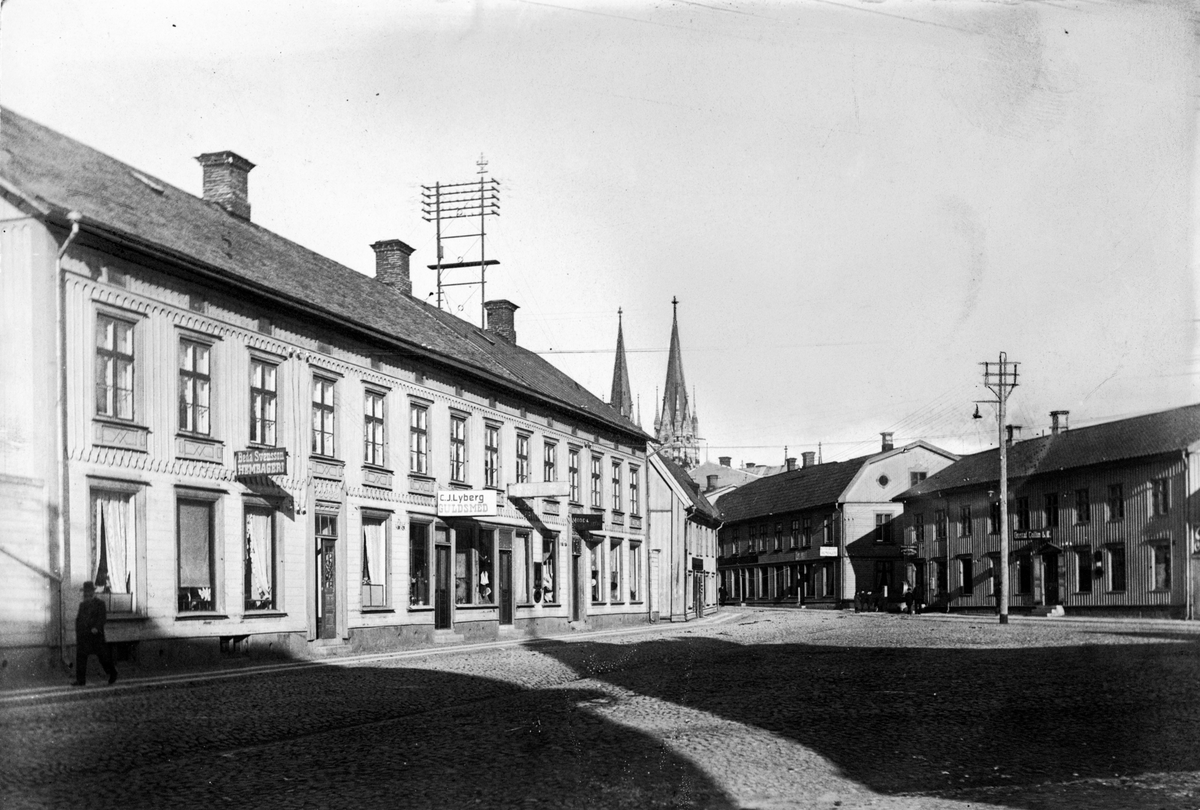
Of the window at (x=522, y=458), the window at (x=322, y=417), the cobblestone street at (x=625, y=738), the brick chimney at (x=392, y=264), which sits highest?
the brick chimney at (x=392, y=264)

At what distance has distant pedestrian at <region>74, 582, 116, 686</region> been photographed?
52.4 feet

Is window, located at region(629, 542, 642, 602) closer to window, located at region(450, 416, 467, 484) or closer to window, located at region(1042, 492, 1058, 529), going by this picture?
window, located at region(450, 416, 467, 484)

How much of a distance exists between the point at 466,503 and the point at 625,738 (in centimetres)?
1752

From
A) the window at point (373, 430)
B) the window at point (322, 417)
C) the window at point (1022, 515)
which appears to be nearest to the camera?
the window at point (322, 417)

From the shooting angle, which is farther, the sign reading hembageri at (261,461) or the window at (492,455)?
A: the window at (492,455)

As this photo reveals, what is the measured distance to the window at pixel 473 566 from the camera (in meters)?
29.2

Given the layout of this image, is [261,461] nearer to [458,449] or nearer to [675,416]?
[458,449]

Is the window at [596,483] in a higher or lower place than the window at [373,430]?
lower

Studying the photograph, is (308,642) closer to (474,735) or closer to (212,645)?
(212,645)

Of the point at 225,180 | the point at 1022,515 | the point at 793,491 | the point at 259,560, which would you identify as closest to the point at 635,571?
the point at 1022,515

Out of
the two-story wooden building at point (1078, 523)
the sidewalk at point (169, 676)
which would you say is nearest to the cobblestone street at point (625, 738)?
the sidewalk at point (169, 676)

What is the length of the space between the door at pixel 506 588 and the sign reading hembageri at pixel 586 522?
4.16 m

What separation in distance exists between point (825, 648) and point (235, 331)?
40.6 feet

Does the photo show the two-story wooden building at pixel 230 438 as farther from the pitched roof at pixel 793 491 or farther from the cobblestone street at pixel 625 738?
the pitched roof at pixel 793 491
